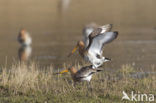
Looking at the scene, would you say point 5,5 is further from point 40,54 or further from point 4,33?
point 40,54

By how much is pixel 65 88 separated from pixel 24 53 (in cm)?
765

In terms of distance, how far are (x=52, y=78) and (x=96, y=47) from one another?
5.41 feet

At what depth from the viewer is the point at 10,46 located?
63.8ft

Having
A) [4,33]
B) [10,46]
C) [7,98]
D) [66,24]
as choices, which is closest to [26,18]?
[66,24]

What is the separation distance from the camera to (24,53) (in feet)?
58.0

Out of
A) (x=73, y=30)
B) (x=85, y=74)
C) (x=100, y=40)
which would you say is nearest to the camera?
(x=85, y=74)

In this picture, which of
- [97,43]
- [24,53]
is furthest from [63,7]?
[97,43]

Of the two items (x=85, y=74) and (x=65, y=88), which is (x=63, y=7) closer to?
(x=65, y=88)

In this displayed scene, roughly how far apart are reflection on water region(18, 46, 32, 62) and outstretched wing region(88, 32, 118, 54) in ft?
17.6

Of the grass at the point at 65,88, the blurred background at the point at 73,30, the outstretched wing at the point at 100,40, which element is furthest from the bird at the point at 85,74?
the blurred background at the point at 73,30

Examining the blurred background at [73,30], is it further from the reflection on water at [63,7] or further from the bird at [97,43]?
the bird at [97,43]

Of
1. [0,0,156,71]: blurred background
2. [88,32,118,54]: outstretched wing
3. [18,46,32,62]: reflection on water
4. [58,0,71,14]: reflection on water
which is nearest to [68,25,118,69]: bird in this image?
[88,32,118,54]: outstretched wing

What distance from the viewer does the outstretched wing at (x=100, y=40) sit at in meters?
10.9

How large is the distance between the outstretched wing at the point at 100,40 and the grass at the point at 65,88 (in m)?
0.87
